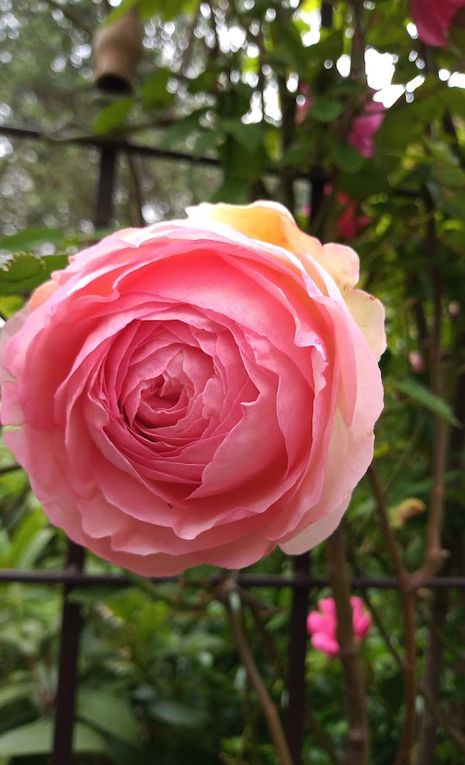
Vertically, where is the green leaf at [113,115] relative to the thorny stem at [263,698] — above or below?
above

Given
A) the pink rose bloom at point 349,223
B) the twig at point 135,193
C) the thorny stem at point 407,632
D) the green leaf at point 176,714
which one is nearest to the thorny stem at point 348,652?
the thorny stem at point 407,632

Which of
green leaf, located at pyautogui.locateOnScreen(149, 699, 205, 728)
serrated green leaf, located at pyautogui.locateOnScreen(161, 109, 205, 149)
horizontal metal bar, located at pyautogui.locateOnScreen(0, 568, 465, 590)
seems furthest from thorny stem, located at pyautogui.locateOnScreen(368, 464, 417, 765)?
serrated green leaf, located at pyautogui.locateOnScreen(161, 109, 205, 149)

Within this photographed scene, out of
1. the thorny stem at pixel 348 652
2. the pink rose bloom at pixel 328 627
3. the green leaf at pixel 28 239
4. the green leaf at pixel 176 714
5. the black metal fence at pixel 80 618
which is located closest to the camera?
the green leaf at pixel 28 239

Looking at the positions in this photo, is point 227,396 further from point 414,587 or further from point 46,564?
point 46,564

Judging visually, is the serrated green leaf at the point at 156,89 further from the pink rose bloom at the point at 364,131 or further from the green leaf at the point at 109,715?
the green leaf at the point at 109,715

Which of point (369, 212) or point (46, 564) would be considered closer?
point (369, 212)

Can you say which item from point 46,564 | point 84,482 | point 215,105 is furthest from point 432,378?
point 46,564

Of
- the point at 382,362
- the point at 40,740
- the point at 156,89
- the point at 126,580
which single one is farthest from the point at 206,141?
the point at 40,740
